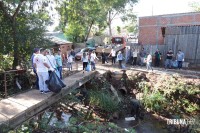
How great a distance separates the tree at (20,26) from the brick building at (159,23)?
36.4ft

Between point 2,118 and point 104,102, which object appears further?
point 104,102

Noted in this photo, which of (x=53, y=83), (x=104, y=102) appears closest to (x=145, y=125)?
(x=104, y=102)

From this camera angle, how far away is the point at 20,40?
13.1 m

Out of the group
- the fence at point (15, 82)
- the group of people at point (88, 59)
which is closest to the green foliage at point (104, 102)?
the group of people at point (88, 59)

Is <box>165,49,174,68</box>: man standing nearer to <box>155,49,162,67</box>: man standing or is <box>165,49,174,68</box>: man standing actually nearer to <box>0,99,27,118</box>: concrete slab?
<box>155,49,162,67</box>: man standing

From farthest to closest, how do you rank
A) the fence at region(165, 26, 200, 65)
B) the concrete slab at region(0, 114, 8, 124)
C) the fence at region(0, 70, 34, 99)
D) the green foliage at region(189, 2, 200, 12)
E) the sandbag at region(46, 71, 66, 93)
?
the green foliage at region(189, 2, 200, 12) < the fence at region(165, 26, 200, 65) < the fence at region(0, 70, 34, 99) < the sandbag at region(46, 71, 66, 93) < the concrete slab at region(0, 114, 8, 124)

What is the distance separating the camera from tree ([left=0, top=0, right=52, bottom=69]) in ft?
42.7

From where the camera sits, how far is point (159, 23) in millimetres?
21219

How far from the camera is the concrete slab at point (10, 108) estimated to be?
684 cm

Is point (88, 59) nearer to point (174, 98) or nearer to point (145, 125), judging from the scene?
point (145, 125)

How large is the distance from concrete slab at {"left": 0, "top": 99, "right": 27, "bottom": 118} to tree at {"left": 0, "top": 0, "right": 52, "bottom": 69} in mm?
5824

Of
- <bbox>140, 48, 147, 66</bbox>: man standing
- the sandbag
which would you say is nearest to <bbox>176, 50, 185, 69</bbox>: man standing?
<bbox>140, 48, 147, 66</bbox>: man standing

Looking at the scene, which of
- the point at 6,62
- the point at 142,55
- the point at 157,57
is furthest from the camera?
the point at 142,55

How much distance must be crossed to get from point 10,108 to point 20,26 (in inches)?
300
